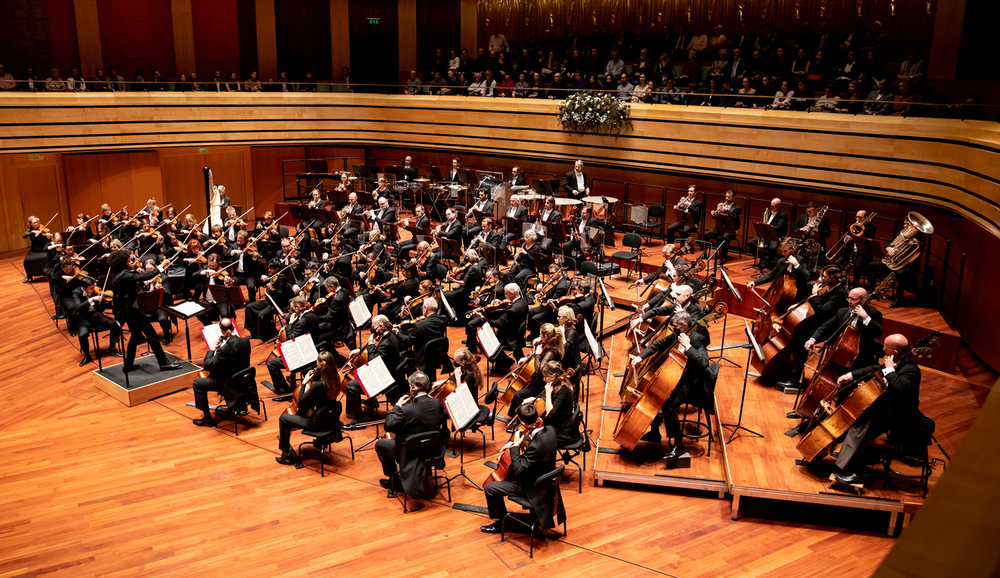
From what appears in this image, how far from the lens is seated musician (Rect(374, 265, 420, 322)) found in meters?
9.98

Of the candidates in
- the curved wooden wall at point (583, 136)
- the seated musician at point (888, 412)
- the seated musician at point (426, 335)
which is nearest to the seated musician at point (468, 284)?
the seated musician at point (426, 335)

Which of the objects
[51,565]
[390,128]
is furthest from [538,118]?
[51,565]

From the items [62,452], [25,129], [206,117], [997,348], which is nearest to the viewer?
[62,452]

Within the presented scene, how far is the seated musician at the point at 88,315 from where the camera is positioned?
1009 centimetres

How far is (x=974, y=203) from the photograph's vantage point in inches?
362

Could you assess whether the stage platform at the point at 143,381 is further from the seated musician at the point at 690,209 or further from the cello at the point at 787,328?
the seated musician at the point at 690,209

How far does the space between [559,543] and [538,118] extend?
11.6 metres

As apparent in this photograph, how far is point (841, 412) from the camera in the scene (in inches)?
248

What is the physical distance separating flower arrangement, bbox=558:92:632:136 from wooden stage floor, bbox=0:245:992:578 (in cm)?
755

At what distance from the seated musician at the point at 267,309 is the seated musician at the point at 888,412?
7.71 metres

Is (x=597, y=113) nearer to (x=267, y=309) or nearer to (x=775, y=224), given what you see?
(x=775, y=224)

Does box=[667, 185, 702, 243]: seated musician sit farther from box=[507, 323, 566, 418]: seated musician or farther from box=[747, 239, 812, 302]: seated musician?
box=[507, 323, 566, 418]: seated musician

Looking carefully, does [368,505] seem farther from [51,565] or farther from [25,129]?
[25,129]

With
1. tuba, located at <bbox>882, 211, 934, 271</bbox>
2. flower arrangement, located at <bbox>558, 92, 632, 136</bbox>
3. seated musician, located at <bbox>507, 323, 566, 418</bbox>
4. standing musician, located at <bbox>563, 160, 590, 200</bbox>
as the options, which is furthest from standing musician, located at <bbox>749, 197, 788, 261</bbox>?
seated musician, located at <bbox>507, 323, 566, 418</bbox>
